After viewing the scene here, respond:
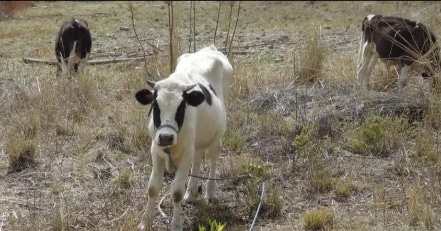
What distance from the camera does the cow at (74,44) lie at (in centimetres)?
1017

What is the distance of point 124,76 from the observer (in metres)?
9.68

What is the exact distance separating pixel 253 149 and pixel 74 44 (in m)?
4.26

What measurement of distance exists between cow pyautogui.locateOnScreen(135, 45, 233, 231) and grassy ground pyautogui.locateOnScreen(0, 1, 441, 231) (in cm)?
31

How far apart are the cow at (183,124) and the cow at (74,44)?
4.48 m

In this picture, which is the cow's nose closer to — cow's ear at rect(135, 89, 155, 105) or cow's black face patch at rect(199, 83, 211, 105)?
cow's ear at rect(135, 89, 155, 105)

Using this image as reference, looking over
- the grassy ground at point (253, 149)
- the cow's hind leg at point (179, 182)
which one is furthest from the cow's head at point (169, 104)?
the grassy ground at point (253, 149)

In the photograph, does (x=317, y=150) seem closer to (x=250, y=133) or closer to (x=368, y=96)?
(x=250, y=133)

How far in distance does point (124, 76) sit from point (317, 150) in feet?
12.8

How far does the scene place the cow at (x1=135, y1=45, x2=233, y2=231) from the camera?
15.8ft

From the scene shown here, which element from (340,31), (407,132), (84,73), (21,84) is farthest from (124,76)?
(340,31)

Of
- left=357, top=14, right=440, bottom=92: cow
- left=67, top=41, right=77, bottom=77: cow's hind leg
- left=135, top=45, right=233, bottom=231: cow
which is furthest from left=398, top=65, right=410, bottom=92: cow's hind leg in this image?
Answer: left=67, top=41, right=77, bottom=77: cow's hind leg

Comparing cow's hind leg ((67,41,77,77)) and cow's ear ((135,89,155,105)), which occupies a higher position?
cow's ear ((135,89,155,105))

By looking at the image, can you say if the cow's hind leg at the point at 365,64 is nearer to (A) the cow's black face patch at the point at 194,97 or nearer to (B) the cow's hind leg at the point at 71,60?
(B) the cow's hind leg at the point at 71,60

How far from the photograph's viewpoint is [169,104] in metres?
4.82
